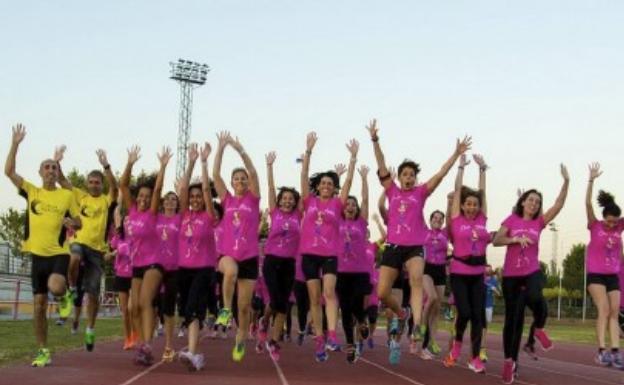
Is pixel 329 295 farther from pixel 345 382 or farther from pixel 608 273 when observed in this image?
pixel 608 273

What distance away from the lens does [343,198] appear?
37.0ft

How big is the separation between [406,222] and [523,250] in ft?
5.21

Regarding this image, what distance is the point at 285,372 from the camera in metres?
10.0

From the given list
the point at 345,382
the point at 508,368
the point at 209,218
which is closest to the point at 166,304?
the point at 209,218

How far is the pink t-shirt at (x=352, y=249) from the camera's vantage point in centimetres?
1245

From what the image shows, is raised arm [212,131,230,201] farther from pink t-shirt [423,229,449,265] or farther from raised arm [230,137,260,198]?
pink t-shirt [423,229,449,265]

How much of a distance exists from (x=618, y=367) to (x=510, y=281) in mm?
3914

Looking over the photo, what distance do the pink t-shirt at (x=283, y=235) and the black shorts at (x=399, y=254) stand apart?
1372 mm

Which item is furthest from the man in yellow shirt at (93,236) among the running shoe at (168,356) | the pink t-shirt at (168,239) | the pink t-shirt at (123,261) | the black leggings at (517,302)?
the black leggings at (517,302)

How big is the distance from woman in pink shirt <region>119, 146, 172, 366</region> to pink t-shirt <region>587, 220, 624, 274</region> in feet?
22.2

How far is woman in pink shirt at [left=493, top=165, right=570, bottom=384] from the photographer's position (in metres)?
10.0

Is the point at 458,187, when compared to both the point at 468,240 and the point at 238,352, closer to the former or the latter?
the point at 468,240

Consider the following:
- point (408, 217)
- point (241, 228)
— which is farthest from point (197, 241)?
point (408, 217)

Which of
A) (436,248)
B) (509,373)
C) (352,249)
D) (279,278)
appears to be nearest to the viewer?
(509,373)
